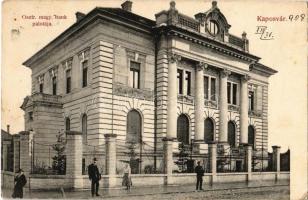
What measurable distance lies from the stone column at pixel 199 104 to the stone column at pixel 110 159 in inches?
241

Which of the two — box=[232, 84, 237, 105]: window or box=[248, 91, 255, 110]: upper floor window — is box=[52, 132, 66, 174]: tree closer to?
box=[232, 84, 237, 105]: window

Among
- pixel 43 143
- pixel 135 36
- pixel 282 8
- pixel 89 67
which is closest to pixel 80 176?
pixel 43 143

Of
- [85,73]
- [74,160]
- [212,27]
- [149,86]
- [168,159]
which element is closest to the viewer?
[74,160]

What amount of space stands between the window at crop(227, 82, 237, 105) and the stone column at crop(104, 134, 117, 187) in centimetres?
841

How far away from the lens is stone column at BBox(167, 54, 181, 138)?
64.2 feet

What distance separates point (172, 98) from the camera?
1958 centimetres

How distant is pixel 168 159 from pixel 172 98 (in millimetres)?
3100

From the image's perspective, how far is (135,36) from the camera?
19.4 metres

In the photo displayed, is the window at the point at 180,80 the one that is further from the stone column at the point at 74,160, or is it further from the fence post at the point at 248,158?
the stone column at the point at 74,160

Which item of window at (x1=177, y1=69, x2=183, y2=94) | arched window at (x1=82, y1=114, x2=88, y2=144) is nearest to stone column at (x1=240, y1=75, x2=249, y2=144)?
window at (x1=177, y1=69, x2=183, y2=94)

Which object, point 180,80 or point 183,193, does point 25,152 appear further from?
point 180,80

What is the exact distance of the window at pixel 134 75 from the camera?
19373mm

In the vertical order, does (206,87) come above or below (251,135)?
above

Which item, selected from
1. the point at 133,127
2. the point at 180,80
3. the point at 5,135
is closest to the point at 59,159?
the point at 5,135
